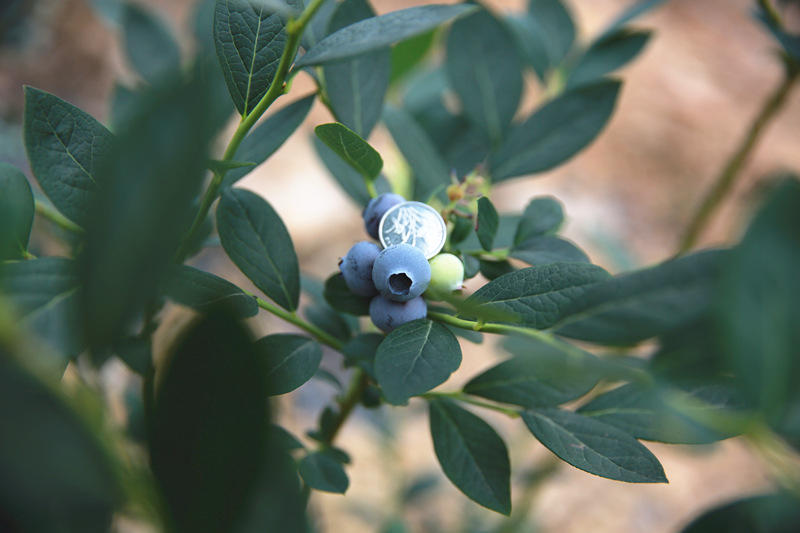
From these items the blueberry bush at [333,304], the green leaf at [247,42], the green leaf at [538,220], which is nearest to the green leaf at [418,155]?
the blueberry bush at [333,304]

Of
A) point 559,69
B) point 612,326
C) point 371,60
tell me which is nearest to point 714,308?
point 612,326

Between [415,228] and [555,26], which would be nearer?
[415,228]

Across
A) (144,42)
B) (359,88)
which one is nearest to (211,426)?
(359,88)

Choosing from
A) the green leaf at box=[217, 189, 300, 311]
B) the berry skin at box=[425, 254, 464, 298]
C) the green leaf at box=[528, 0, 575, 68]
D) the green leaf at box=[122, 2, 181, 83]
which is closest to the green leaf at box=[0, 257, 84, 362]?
the green leaf at box=[217, 189, 300, 311]

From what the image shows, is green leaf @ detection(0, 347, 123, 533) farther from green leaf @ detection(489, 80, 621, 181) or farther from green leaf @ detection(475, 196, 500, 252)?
green leaf @ detection(489, 80, 621, 181)

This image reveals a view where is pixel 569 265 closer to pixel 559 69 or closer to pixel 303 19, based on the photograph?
pixel 303 19

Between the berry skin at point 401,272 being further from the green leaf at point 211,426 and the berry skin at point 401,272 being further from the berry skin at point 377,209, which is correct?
the green leaf at point 211,426

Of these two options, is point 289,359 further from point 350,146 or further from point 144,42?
point 144,42
